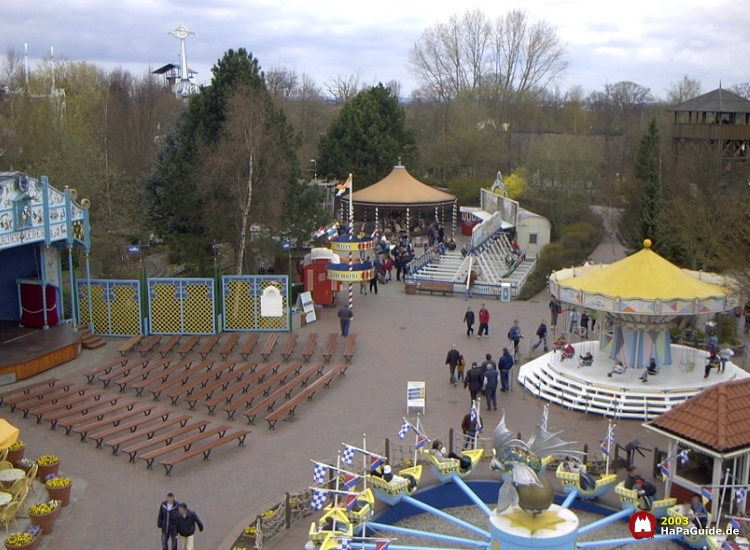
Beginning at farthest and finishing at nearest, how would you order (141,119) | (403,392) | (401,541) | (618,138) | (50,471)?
1. (618,138)
2. (141,119)
3. (403,392)
4. (50,471)
5. (401,541)

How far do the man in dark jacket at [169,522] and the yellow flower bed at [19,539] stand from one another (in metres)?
1.91

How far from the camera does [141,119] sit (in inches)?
1805

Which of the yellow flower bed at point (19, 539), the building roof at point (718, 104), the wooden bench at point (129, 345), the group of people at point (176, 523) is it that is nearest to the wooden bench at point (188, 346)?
the wooden bench at point (129, 345)

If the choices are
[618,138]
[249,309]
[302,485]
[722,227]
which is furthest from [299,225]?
[618,138]

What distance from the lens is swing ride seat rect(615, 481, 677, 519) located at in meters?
12.5

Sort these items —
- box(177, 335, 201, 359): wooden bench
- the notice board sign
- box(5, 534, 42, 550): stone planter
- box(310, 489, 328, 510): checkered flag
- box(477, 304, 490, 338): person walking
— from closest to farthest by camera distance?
box(5, 534, 42, 550): stone planter → box(310, 489, 328, 510): checkered flag → the notice board sign → box(177, 335, 201, 359): wooden bench → box(477, 304, 490, 338): person walking

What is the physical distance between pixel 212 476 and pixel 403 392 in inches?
232

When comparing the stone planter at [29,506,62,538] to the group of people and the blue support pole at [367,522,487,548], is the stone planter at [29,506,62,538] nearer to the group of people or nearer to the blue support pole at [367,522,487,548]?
the group of people

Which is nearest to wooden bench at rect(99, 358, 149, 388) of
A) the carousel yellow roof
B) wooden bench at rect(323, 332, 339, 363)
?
wooden bench at rect(323, 332, 339, 363)

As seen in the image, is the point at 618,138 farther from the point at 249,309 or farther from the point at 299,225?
the point at 249,309

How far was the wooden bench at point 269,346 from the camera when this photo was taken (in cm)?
2180

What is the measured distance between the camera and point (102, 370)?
19875 millimetres

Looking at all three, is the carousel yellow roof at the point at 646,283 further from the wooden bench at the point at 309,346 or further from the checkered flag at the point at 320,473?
the checkered flag at the point at 320,473

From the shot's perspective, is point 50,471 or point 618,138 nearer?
point 50,471
